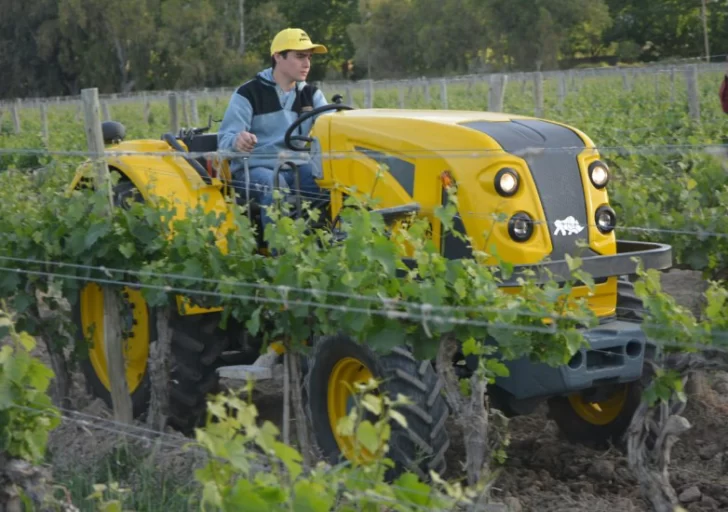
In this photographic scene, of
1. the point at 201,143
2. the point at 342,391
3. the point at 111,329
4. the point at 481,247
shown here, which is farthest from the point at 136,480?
the point at 201,143

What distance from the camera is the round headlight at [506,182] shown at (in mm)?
5176

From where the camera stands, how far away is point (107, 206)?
607 cm

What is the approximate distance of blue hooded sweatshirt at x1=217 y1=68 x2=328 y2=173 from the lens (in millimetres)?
6496

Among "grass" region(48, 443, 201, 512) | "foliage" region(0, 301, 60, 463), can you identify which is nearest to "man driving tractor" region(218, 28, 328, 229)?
"grass" region(48, 443, 201, 512)


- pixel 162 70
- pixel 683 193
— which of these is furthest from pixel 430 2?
pixel 683 193

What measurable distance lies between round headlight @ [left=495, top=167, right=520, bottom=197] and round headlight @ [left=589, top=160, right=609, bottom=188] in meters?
0.42

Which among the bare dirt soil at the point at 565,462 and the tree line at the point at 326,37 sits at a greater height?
the tree line at the point at 326,37

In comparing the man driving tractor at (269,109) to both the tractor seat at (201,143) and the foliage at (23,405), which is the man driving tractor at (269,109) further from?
the foliage at (23,405)

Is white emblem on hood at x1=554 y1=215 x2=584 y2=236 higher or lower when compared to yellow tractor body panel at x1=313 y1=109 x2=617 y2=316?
lower

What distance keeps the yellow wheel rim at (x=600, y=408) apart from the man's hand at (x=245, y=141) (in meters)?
1.98

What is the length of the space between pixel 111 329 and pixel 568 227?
7.69 feet

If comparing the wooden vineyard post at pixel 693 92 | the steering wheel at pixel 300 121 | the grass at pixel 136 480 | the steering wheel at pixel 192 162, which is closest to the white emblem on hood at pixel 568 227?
the steering wheel at pixel 300 121

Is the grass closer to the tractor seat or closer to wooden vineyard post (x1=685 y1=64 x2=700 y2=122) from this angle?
the tractor seat

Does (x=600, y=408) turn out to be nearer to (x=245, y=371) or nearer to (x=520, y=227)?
(x=520, y=227)
